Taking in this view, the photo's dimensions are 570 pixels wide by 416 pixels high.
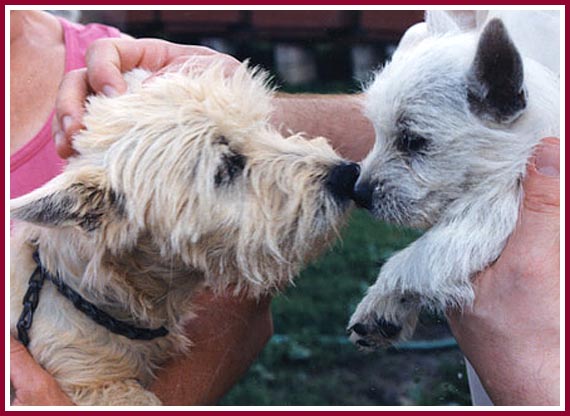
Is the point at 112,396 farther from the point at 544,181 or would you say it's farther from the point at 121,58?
the point at 544,181

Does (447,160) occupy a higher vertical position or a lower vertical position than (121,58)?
lower

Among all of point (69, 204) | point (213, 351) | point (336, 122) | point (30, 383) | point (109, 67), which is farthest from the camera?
point (336, 122)

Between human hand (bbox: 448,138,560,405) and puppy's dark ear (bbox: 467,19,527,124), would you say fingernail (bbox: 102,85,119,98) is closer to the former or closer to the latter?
puppy's dark ear (bbox: 467,19,527,124)

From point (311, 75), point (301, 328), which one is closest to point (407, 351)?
point (301, 328)

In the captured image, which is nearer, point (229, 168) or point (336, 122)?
point (229, 168)

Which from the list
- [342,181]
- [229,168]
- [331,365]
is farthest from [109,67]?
[331,365]

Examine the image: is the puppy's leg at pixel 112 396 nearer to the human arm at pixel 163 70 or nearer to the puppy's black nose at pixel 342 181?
the human arm at pixel 163 70

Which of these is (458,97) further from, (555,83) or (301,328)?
(301,328)
